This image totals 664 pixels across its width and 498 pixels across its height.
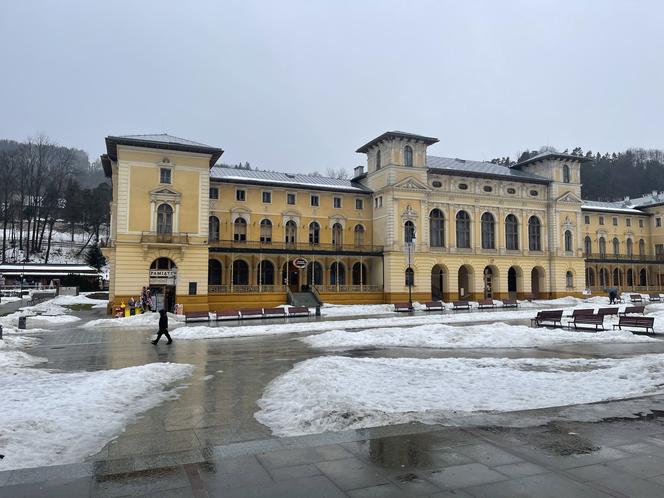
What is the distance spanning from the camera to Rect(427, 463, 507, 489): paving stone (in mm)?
→ 5129

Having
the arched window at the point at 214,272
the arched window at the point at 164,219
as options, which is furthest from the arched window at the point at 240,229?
the arched window at the point at 164,219

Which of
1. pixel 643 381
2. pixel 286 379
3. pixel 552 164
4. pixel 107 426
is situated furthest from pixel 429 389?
pixel 552 164

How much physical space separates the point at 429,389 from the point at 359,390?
1437 millimetres

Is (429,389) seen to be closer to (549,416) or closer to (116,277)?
(549,416)

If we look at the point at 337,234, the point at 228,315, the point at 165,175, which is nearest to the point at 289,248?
the point at 337,234

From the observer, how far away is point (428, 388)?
995 cm

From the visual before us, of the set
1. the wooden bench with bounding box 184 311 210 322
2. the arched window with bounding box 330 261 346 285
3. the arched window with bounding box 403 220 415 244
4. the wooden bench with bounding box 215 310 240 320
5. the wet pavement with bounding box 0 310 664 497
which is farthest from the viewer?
the arched window with bounding box 330 261 346 285

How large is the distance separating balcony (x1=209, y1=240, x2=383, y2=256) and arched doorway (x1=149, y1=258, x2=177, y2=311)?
4.36 metres

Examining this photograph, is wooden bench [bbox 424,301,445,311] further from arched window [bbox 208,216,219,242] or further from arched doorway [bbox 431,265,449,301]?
arched window [bbox 208,216,219,242]

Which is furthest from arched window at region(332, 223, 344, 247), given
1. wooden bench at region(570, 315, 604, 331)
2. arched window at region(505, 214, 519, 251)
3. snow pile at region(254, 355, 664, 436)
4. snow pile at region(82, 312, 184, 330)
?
snow pile at region(254, 355, 664, 436)

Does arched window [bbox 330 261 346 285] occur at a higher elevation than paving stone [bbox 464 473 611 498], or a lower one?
higher

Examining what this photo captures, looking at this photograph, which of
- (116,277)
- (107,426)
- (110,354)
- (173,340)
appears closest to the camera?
(107,426)

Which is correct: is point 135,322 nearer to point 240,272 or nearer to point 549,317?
point 240,272

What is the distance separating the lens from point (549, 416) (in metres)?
7.77
